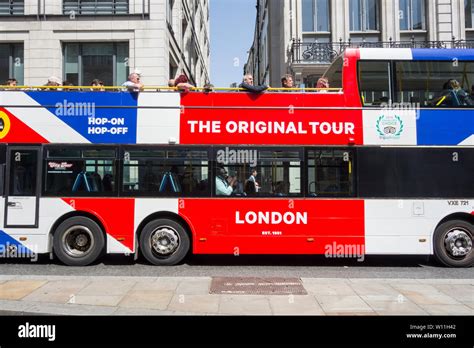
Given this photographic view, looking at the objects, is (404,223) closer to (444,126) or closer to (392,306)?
(444,126)

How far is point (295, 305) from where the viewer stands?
19.0ft

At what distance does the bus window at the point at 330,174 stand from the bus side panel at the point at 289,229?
22cm

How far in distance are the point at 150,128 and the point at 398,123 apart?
5026 mm

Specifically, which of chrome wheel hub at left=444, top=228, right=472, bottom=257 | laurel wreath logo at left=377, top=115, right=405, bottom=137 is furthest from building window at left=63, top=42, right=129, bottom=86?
chrome wheel hub at left=444, top=228, right=472, bottom=257

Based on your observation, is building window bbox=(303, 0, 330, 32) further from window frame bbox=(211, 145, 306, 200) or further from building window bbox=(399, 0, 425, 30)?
window frame bbox=(211, 145, 306, 200)

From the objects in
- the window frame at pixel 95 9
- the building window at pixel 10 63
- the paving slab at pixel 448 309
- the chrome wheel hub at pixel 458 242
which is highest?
the window frame at pixel 95 9

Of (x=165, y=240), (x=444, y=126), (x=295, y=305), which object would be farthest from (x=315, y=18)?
(x=295, y=305)

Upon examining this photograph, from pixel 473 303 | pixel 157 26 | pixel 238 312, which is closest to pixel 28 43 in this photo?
pixel 157 26

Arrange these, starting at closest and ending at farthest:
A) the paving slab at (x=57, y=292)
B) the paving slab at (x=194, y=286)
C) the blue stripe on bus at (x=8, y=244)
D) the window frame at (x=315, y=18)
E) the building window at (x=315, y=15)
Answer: the paving slab at (x=57, y=292) < the paving slab at (x=194, y=286) < the blue stripe on bus at (x=8, y=244) < the window frame at (x=315, y=18) < the building window at (x=315, y=15)

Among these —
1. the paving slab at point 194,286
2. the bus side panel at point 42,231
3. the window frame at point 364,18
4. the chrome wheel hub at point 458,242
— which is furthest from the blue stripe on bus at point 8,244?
the window frame at point 364,18

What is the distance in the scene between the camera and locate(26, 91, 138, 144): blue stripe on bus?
8.56 m

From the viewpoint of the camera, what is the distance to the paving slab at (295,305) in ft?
17.9

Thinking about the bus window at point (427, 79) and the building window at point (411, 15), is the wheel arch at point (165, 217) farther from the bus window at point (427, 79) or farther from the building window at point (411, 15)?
the building window at point (411, 15)

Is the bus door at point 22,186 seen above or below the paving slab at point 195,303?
above
